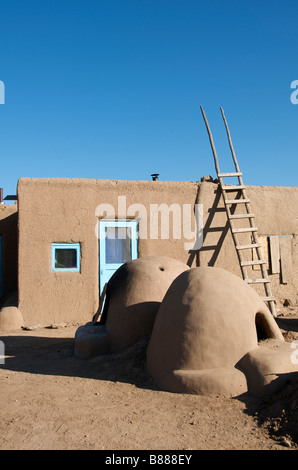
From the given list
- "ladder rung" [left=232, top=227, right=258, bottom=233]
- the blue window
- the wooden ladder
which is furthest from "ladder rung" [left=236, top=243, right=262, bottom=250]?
the blue window

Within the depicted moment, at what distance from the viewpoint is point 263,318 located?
410 centimetres

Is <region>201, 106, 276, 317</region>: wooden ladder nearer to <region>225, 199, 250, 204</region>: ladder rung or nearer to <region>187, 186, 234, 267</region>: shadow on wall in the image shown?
<region>225, 199, 250, 204</region>: ladder rung

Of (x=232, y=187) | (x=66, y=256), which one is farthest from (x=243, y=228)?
(x=66, y=256)

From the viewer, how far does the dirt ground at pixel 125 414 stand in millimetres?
2740

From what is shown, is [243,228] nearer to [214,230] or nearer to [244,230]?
[244,230]

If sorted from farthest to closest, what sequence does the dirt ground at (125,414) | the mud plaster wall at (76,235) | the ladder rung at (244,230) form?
the ladder rung at (244,230)
the mud plaster wall at (76,235)
the dirt ground at (125,414)

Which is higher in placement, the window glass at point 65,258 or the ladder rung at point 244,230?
the ladder rung at point 244,230

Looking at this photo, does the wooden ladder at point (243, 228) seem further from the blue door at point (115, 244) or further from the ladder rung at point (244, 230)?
the blue door at point (115, 244)

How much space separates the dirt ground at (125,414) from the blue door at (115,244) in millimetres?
3211

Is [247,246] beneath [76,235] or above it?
beneath

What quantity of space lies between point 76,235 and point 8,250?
2.03 meters

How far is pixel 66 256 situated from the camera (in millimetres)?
7609

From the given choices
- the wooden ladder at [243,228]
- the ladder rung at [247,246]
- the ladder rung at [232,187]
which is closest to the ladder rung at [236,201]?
the wooden ladder at [243,228]

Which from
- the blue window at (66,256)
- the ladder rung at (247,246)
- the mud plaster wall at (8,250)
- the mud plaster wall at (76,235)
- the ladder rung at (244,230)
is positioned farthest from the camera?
the mud plaster wall at (8,250)
